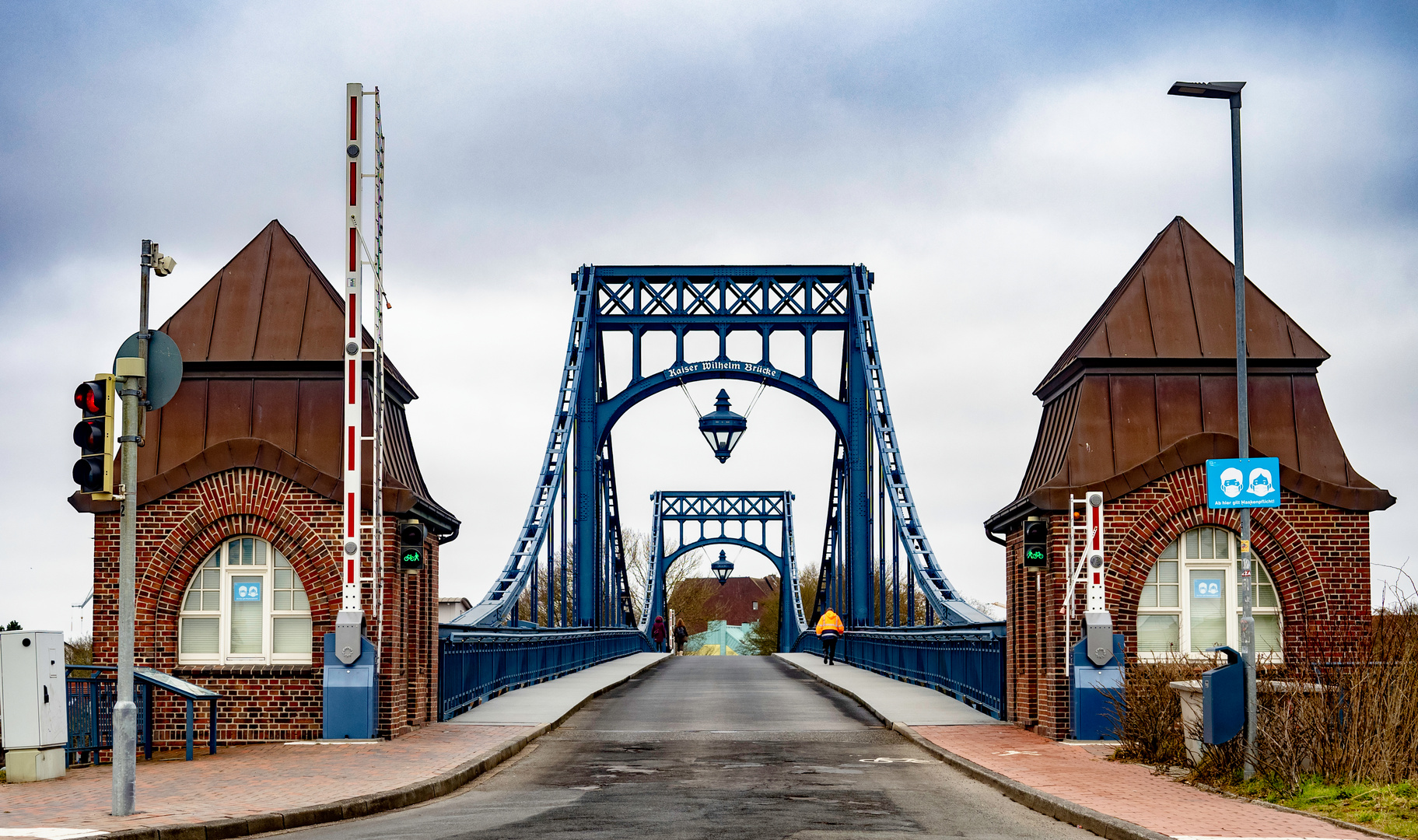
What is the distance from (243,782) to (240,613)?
14.5 feet

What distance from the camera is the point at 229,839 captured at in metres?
9.85

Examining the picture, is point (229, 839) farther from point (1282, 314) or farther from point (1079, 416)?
point (1282, 314)

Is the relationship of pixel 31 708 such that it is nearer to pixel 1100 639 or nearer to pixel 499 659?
pixel 1100 639

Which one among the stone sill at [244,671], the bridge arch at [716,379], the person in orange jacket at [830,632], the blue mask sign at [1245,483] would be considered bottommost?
the person in orange jacket at [830,632]

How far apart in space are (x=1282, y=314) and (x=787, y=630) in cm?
5515

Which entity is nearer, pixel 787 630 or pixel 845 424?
pixel 845 424

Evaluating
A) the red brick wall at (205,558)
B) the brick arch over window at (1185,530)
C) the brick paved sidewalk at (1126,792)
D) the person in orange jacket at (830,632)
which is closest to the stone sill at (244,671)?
the red brick wall at (205,558)

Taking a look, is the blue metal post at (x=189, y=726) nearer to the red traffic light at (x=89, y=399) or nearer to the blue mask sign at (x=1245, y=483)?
the red traffic light at (x=89, y=399)

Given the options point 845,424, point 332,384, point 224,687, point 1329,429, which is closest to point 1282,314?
point 1329,429

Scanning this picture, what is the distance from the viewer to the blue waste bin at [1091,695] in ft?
51.6

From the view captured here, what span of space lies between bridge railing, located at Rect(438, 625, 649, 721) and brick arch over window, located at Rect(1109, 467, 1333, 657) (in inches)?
323

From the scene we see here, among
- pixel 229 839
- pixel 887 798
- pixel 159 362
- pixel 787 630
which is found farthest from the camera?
pixel 787 630

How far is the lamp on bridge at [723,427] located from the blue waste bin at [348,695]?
2444cm

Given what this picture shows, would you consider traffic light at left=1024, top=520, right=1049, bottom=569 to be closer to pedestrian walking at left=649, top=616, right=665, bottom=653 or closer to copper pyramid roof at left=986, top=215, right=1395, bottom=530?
copper pyramid roof at left=986, top=215, right=1395, bottom=530
